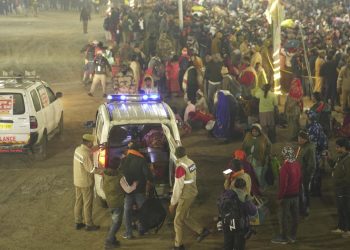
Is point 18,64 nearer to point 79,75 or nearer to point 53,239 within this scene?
point 79,75

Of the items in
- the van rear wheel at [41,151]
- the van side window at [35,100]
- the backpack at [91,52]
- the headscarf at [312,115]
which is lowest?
the van rear wheel at [41,151]

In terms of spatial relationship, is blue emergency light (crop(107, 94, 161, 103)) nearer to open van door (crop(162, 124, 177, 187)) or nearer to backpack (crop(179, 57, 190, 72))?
open van door (crop(162, 124, 177, 187))

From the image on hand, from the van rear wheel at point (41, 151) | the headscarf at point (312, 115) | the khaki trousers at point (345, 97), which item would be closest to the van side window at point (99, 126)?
the van rear wheel at point (41, 151)

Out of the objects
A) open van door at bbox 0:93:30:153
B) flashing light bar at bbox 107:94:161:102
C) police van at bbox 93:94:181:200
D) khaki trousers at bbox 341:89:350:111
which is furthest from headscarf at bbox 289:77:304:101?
open van door at bbox 0:93:30:153

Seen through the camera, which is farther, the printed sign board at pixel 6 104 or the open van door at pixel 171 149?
the printed sign board at pixel 6 104

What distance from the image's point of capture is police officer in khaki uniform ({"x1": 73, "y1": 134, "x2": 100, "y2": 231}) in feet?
35.3

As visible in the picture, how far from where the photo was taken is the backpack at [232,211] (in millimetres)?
8867

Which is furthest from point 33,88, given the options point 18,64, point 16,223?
point 18,64

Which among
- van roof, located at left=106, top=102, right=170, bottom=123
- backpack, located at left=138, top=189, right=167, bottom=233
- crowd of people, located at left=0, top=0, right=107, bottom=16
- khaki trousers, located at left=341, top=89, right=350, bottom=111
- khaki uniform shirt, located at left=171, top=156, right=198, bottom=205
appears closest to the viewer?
khaki uniform shirt, located at left=171, top=156, right=198, bottom=205

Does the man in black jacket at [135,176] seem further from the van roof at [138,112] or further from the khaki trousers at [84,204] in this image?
the van roof at [138,112]

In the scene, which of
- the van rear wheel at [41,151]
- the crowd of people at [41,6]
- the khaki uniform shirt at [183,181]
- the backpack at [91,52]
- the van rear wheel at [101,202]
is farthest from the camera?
the crowd of people at [41,6]

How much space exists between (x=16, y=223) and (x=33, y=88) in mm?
4841

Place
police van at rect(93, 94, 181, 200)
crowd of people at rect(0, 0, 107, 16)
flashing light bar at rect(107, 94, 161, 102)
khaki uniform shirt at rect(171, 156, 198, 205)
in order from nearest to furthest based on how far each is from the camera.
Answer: khaki uniform shirt at rect(171, 156, 198, 205)
police van at rect(93, 94, 181, 200)
flashing light bar at rect(107, 94, 161, 102)
crowd of people at rect(0, 0, 107, 16)

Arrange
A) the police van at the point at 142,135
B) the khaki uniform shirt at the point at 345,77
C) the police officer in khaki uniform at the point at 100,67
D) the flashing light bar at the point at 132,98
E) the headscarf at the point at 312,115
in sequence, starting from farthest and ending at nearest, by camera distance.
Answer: the police officer in khaki uniform at the point at 100,67, the khaki uniform shirt at the point at 345,77, the headscarf at the point at 312,115, the flashing light bar at the point at 132,98, the police van at the point at 142,135
